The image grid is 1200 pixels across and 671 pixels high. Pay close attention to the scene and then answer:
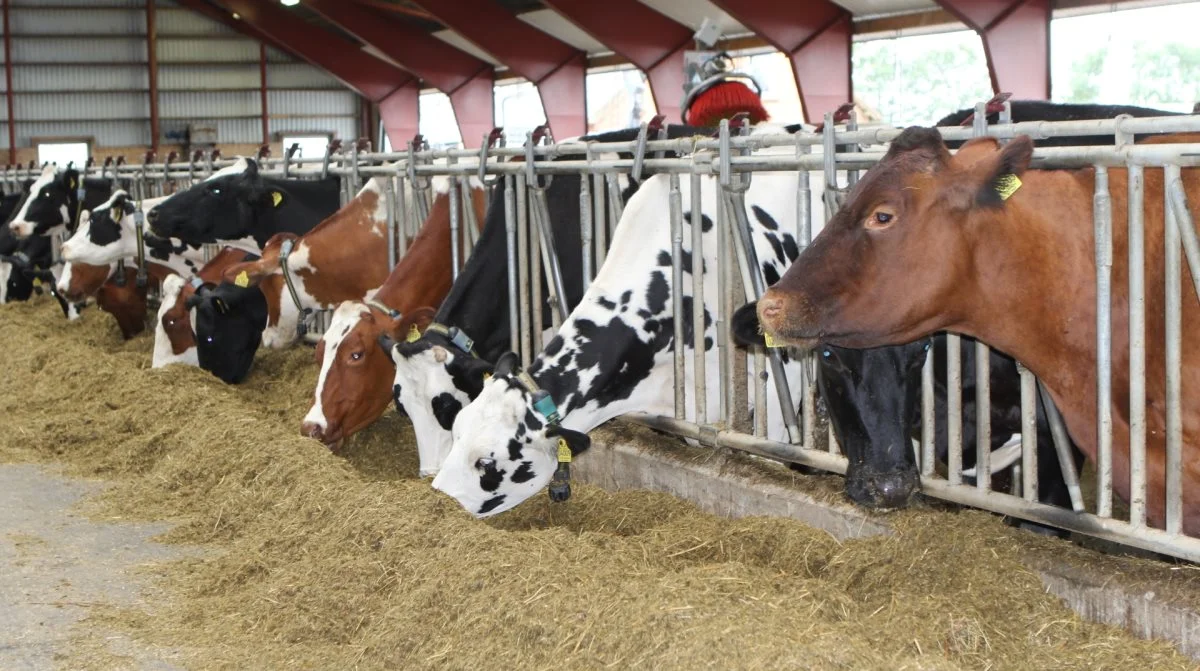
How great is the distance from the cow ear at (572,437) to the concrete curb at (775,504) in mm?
522

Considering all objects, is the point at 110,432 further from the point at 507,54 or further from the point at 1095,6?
the point at 507,54

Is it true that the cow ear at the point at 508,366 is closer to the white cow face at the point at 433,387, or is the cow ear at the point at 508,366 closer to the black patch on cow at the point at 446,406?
the white cow face at the point at 433,387

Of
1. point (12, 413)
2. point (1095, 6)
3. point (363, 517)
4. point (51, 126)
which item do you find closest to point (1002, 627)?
point (363, 517)

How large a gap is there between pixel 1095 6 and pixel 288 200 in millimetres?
11830

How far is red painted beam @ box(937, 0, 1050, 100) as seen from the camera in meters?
18.3

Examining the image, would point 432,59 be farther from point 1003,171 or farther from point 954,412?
point 1003,171

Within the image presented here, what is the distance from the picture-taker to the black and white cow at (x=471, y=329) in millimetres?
6633

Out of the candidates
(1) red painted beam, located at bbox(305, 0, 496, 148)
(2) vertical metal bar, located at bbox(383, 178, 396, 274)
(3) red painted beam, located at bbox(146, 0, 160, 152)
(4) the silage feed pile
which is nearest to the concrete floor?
(4) the silage feed pile

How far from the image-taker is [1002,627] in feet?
12.6

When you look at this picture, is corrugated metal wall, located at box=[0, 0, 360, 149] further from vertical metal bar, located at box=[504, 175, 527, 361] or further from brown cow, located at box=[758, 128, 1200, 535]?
brown cow, located at box=[758, 128, 1200, 535]

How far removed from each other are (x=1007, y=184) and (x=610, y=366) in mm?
2440

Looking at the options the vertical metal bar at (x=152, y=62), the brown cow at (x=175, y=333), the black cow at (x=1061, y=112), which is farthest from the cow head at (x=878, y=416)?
the vertical metal bar at (x=152, y=62)

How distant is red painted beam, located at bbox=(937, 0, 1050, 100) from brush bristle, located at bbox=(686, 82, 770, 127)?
27.6 ft

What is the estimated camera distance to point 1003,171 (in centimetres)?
375
